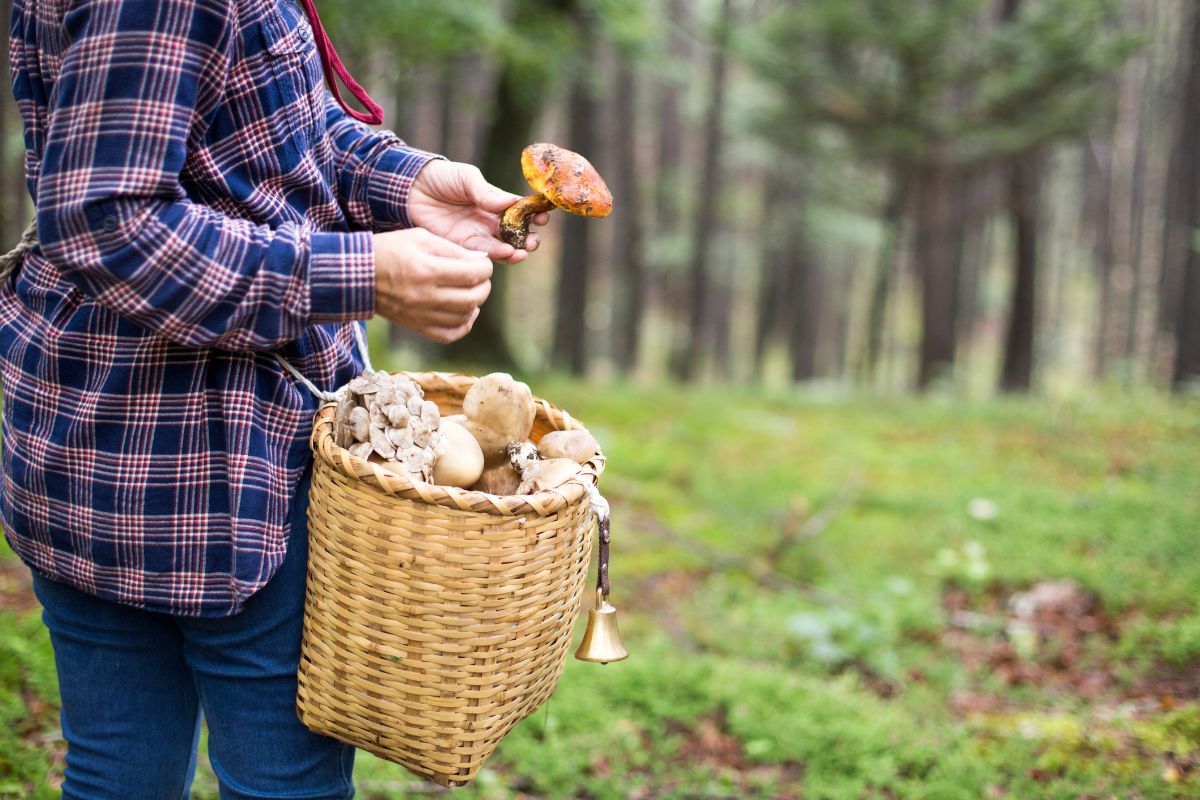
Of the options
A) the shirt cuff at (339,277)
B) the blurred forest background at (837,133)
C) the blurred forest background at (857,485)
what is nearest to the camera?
the shirt cuff at (339,277)

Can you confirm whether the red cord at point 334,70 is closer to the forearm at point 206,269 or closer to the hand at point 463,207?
the hand at point 463,207

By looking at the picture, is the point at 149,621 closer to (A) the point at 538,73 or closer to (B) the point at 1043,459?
(B) the point at 1043,459

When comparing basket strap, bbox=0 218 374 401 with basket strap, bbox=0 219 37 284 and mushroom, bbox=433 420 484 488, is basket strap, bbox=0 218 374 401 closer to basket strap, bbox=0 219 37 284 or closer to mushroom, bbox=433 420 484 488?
basket strap, bbox=0 219 37 284

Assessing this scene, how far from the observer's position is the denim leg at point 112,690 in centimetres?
141

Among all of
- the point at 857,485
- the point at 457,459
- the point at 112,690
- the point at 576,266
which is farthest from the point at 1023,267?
the point at 112,690

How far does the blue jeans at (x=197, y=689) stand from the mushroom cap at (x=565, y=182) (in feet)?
1.96

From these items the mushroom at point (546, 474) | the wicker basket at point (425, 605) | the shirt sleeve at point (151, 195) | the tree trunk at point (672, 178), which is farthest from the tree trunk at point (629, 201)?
the shirt sleeve at point (151, 195)

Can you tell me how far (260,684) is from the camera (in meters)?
1.40

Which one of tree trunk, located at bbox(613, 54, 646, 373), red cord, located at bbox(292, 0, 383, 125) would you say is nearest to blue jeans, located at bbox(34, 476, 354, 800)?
red cord, located at bbox(292, 0, 383, 125)

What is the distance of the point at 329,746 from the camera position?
1465 mm

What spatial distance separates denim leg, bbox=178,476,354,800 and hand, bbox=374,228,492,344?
1.19 feet

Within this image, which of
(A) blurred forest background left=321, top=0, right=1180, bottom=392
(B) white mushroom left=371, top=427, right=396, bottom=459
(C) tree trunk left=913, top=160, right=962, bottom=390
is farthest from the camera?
(C) tree trunk left=913, top=160, right=962, bottom=390

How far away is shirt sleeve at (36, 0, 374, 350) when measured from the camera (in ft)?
3.63

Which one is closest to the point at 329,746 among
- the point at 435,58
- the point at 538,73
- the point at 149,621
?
the point at 149,621
